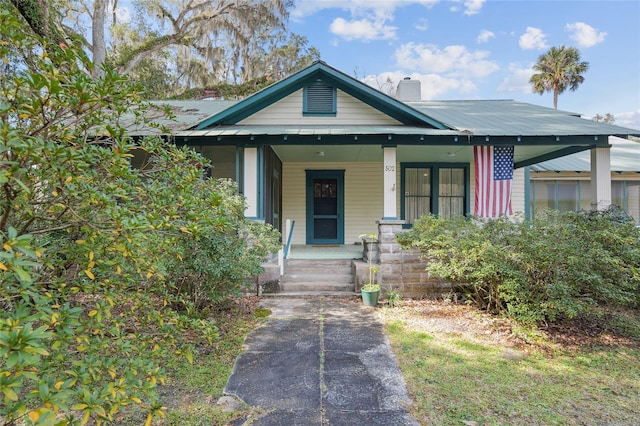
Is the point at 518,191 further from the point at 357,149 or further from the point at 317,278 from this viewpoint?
the point at 317,278

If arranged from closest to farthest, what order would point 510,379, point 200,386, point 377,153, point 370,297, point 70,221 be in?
point 70,221 < point 200,386 < point 510,379 < point 370,297 < point 377,153

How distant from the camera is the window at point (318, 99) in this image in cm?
830

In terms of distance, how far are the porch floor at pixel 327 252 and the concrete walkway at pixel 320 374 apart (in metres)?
2.72

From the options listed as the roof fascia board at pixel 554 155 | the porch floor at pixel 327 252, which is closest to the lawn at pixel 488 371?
the porch floor at pixel 327 252

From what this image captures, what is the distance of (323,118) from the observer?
8.29 metres

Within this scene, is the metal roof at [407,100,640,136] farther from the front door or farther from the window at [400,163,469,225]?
the front door

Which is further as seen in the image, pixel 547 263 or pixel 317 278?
pixel 317 278

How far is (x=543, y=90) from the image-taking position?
2608 cm

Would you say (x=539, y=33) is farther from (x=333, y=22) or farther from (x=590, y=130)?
(x=590, y=130)

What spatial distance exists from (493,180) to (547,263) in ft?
11.5

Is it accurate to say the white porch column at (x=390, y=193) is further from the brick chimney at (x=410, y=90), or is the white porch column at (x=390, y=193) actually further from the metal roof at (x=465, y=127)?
the brick chimney at (x=410, y=90)

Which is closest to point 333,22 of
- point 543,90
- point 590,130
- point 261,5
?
point 261,5

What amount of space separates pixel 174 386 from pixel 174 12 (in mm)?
20253

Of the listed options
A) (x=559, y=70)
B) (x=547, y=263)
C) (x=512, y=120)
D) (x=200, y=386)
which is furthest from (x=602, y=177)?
(x=559, y=70)
